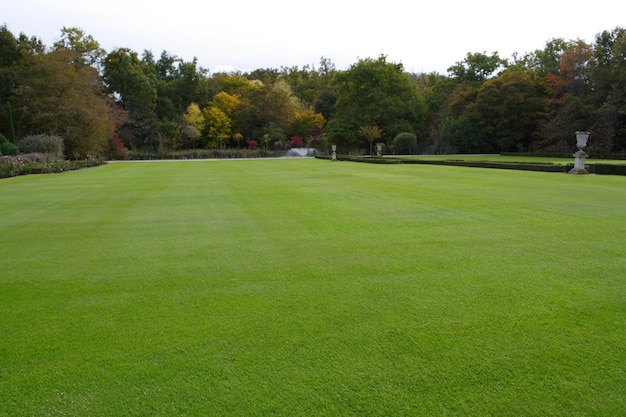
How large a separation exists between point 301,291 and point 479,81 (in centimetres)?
5179

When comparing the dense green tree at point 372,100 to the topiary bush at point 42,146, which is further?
the dense green tree at point 372,100

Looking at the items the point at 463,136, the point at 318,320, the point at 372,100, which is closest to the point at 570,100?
the point at 463,136

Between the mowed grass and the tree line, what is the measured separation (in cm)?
3204

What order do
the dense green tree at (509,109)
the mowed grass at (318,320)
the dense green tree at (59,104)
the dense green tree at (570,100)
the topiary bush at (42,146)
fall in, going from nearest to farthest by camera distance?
the mowed grass at (318,320)
the topiary bush at (42,146)
the dense green tree at (59,104)
the dense green tree at (570,100)
the dense green tree at (509,109)


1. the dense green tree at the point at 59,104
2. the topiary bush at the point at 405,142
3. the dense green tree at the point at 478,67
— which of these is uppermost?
the dense green tree at the point at 478,67

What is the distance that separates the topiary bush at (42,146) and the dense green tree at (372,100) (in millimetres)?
26873

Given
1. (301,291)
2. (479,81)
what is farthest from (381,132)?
(301,291)

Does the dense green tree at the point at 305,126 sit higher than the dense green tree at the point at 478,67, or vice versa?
the dense green tree at the point at 478,67

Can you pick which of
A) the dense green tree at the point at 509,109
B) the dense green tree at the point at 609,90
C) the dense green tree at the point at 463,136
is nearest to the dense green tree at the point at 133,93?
the dense green tree at the point at 463,136

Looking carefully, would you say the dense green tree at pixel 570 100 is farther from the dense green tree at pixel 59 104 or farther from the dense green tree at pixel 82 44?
the dense green tree at pixel 82 44

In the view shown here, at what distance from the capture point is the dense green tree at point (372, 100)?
4706 centimetres

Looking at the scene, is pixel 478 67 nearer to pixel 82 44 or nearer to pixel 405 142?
pixel 405 142

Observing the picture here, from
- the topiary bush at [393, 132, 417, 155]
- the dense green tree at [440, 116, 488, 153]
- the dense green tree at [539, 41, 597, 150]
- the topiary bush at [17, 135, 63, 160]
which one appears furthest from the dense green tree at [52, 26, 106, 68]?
the dense green tree at [539, 41, 597, 150]

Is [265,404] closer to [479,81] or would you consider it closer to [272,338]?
[272,338]
